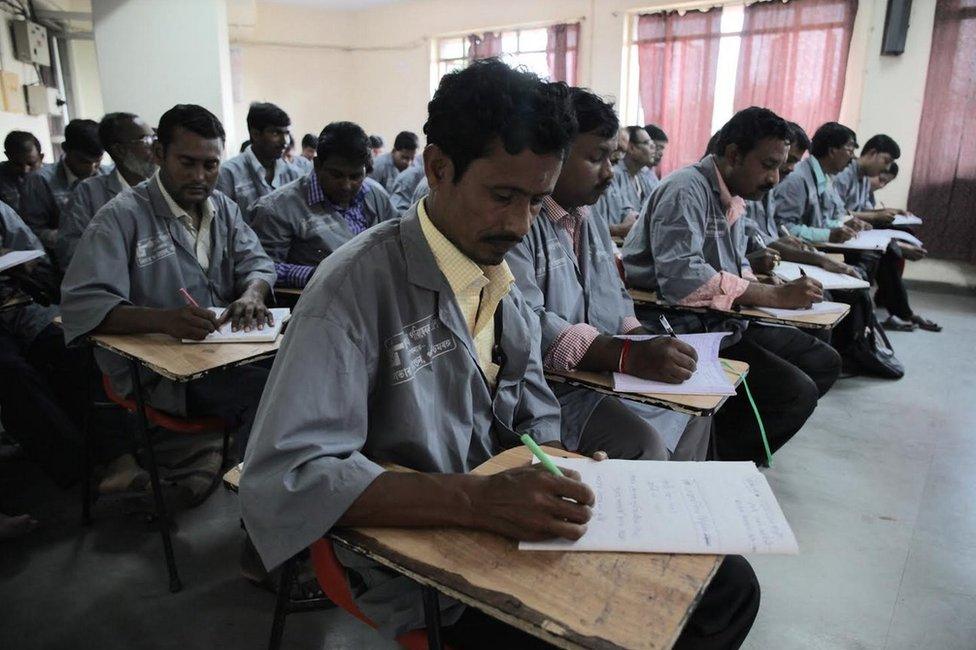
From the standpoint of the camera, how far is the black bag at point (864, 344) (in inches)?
153

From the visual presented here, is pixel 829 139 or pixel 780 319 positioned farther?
pixel 829 139

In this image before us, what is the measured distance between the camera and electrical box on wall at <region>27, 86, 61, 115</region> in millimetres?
5812

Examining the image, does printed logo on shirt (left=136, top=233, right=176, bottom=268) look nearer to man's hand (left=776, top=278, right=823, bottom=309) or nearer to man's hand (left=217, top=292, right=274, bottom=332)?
man's hand (left=217, top=292, right=274, bottom=332)

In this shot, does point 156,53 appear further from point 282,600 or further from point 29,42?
point 282,600

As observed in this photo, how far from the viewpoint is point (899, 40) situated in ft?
19.5

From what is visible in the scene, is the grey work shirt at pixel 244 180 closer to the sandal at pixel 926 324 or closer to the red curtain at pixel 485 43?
the sandal at pixel 926 324

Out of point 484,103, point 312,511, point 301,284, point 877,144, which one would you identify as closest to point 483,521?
point 312,511

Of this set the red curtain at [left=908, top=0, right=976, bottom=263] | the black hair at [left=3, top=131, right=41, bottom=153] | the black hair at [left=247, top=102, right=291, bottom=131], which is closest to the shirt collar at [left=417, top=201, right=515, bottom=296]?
the black hair at [left=247, top=102, right=291, bottom=131]

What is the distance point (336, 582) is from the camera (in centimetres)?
103

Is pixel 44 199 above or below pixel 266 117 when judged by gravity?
below

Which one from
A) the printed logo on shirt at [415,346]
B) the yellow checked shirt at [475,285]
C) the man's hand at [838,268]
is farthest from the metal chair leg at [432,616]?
the man's hand at [838,268]

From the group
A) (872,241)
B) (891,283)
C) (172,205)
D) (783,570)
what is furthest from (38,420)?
(891,283)

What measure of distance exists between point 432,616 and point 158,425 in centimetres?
150

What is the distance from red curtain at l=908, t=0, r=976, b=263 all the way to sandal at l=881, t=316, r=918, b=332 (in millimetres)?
1841
